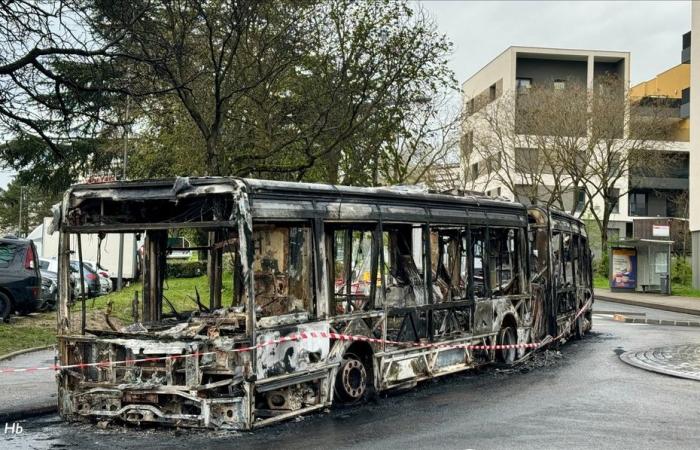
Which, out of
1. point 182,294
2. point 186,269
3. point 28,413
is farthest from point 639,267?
point 28,413

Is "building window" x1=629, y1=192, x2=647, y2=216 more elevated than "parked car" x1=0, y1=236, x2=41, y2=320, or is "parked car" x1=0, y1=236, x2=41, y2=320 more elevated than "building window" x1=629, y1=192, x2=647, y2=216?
"building window" x1=629, y1=192, x2=647, y2=216

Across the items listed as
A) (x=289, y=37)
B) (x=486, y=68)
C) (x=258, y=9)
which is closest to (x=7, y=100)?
(x=258, y=9)

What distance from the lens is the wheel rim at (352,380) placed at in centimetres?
1121

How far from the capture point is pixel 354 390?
11398 millimetres

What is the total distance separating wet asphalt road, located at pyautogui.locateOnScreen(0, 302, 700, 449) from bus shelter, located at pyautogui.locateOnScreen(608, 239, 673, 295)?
2760 cm

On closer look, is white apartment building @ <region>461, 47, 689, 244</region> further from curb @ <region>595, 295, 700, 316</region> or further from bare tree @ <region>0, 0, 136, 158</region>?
bare tree @ <region>0, 0, 136, 158</region>

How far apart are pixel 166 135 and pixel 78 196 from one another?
24496 millimetres

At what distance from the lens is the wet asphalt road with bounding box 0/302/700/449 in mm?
9039

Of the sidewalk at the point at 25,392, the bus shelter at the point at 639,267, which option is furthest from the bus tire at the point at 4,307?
the bus shelter at the point at 639,267

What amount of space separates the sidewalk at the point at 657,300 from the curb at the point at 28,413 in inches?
987

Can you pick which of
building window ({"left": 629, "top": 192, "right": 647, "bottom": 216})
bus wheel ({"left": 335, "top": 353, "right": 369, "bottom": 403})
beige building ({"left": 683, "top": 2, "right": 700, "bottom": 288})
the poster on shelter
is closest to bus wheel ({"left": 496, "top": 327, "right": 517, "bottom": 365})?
bus wheel ({"left": 335, "top": 353, "right": 369, "bottom": 403})

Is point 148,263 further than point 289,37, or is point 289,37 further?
point 289,37

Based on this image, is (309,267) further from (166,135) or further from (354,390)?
(166,135)

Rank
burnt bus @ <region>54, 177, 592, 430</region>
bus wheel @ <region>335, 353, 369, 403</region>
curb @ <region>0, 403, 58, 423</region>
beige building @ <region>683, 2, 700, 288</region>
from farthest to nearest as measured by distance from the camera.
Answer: beige building @ <region>683, 2, 700, 288</region> < bus wheel @ <region>335, 353, 369, 403</region> < curb @ <region>0, 403, 58, 423</region> < burnt bus @ <region>54, 177, 592, 430</region>
